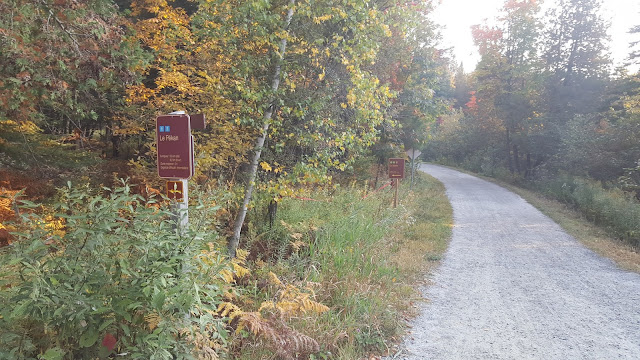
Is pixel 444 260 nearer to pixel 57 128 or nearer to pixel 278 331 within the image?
pixel 278 331

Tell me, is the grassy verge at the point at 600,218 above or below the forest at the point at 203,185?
below

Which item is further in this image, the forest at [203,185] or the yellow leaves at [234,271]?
the yellow leaves at [234,271]

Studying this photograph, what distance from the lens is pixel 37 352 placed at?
261cm

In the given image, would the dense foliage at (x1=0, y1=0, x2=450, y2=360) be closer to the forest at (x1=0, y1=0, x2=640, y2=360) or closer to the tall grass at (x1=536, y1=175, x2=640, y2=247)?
the forest at (x1=0, y1=0, x2=640, y2=360)

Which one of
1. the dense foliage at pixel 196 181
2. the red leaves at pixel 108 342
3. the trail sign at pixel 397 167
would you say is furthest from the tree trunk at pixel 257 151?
the trail sign at pixel 397 167

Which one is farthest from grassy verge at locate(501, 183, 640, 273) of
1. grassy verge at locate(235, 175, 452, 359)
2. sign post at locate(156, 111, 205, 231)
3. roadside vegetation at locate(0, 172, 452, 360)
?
sign post at locate(156, 111, 205, 231)

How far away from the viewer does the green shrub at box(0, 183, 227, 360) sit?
94.7 inches

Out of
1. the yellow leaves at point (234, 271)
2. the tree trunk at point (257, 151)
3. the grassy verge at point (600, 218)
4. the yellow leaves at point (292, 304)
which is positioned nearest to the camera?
the yellow leaves at point (234, 271)

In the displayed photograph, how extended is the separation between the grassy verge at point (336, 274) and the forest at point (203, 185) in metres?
0.04

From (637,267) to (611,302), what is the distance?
2.76 m

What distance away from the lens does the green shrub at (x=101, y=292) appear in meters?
2.41

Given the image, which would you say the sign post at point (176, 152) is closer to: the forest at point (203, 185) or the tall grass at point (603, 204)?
the forest at point (203, 185)

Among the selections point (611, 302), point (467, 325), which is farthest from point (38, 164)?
point (611, 302)

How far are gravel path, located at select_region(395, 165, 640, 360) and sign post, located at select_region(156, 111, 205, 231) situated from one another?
9.60 feet
